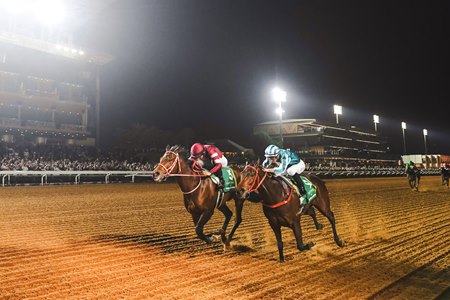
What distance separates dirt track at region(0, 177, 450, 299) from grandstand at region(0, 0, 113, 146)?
28.1 meters

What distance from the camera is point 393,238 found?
7.16m

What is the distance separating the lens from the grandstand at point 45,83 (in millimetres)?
34750

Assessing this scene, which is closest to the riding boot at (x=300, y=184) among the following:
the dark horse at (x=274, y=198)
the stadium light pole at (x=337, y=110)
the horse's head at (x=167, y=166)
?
the dark horse at (x=274, y=198)

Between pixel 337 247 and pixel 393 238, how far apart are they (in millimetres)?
1449

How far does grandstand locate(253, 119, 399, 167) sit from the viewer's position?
74812mm

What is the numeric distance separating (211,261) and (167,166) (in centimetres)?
176

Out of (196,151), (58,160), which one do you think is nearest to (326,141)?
(58,160)

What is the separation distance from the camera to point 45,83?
3794cm

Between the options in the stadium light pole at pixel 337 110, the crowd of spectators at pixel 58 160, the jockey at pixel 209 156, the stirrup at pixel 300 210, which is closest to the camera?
the stirrup at pixel 300 210

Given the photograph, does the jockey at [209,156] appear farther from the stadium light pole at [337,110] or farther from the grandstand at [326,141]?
the stadium light pole at [337,110]

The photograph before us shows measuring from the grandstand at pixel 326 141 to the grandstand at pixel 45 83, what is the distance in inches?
1461

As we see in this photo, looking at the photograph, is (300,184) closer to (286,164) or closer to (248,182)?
(286,164)

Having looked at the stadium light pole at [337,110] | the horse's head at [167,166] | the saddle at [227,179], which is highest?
the stadium light pole at [337,110]

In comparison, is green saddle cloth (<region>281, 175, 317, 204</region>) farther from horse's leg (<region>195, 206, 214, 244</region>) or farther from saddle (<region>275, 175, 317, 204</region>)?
horse's leg (<region>195, 206, 214, 244</region>)
